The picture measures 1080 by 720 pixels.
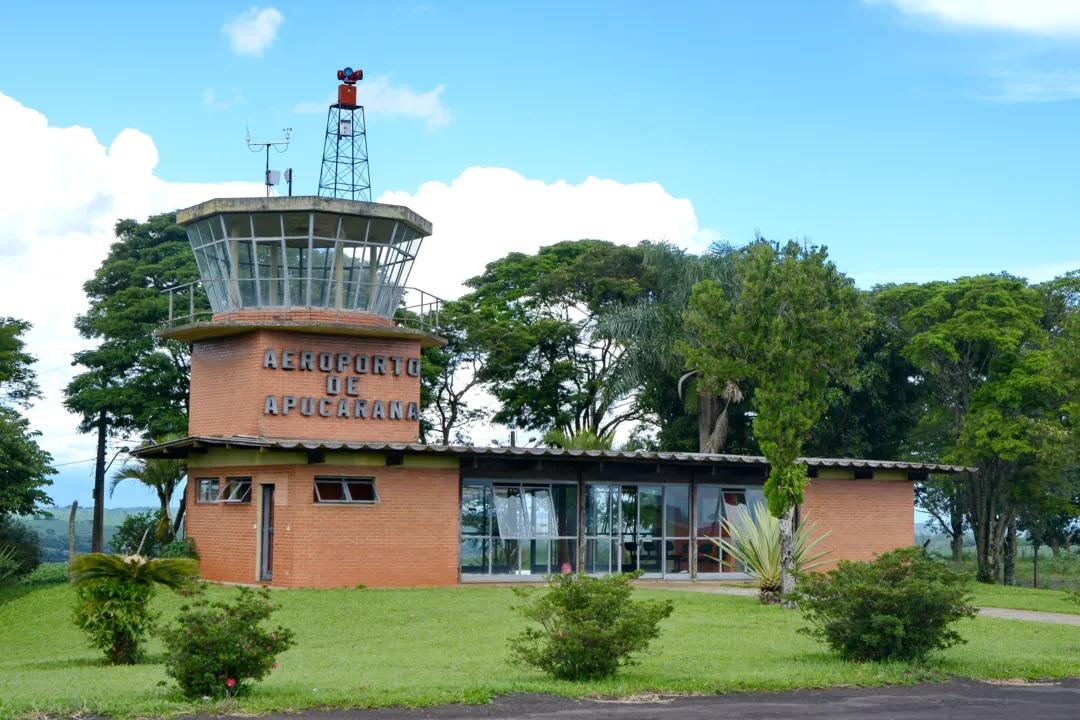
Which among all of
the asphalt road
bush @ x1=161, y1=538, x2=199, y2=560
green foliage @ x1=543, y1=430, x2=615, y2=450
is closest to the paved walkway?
green foliage @ x1=543, y1=430, x2=615, y2=450

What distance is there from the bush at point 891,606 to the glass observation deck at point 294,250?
Answer: 16.7 meters

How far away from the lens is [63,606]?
2314 centimetres

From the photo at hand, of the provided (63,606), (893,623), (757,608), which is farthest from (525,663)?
(63,606)

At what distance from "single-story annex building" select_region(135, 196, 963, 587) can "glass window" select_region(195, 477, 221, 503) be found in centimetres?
4

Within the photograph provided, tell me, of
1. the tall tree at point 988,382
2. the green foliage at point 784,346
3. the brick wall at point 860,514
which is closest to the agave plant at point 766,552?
the green foliage at point 784,346

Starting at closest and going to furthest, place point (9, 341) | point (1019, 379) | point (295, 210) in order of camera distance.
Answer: point (295, 210)
point (1019, 379)
point (9, 341)

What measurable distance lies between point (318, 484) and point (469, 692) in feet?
45.2

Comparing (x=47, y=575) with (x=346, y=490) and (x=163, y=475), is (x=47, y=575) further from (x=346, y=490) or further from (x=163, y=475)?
(x=346, y=490)

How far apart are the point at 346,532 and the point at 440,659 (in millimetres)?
10551

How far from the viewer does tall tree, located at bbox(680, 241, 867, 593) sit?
2056 centimetres

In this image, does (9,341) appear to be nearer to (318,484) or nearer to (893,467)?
(318,484)

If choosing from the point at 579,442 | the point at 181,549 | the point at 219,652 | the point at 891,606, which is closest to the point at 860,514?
the point at 579,442

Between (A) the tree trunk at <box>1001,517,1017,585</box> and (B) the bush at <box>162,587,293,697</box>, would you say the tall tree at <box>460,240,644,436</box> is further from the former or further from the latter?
(B) the bush at <box>162,587,293,697</box>

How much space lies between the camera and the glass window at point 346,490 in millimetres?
23953
